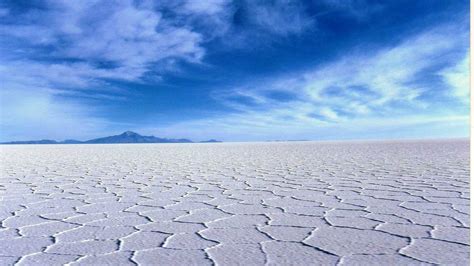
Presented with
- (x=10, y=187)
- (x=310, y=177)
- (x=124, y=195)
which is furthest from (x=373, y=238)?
(x=10, y=187)

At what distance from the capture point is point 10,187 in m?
3.73

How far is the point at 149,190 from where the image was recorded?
3508 mm

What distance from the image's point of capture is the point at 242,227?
2084 millimetres

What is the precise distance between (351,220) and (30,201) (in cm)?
208

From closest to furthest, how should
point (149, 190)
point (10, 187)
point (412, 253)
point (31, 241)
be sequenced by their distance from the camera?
point (412, 253)
point (31, 241)
point (149, 190)
point (10, 187)

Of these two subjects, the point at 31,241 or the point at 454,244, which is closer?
the point at 454,244

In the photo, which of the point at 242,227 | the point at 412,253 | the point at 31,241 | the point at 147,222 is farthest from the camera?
the point at 147,222

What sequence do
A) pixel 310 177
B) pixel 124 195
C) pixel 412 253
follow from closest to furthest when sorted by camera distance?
1. pixel 412 253
2. pixel 124 195
3. pixel 310 177

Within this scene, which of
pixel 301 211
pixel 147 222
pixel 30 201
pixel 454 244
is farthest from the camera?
pixel 30 201

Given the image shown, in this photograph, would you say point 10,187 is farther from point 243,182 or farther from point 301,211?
point 301,211

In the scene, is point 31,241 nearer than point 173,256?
No

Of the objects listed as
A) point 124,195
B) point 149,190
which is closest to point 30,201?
point 124,195

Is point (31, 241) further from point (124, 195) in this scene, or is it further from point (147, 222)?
point (124, 195)

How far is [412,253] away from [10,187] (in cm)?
332
